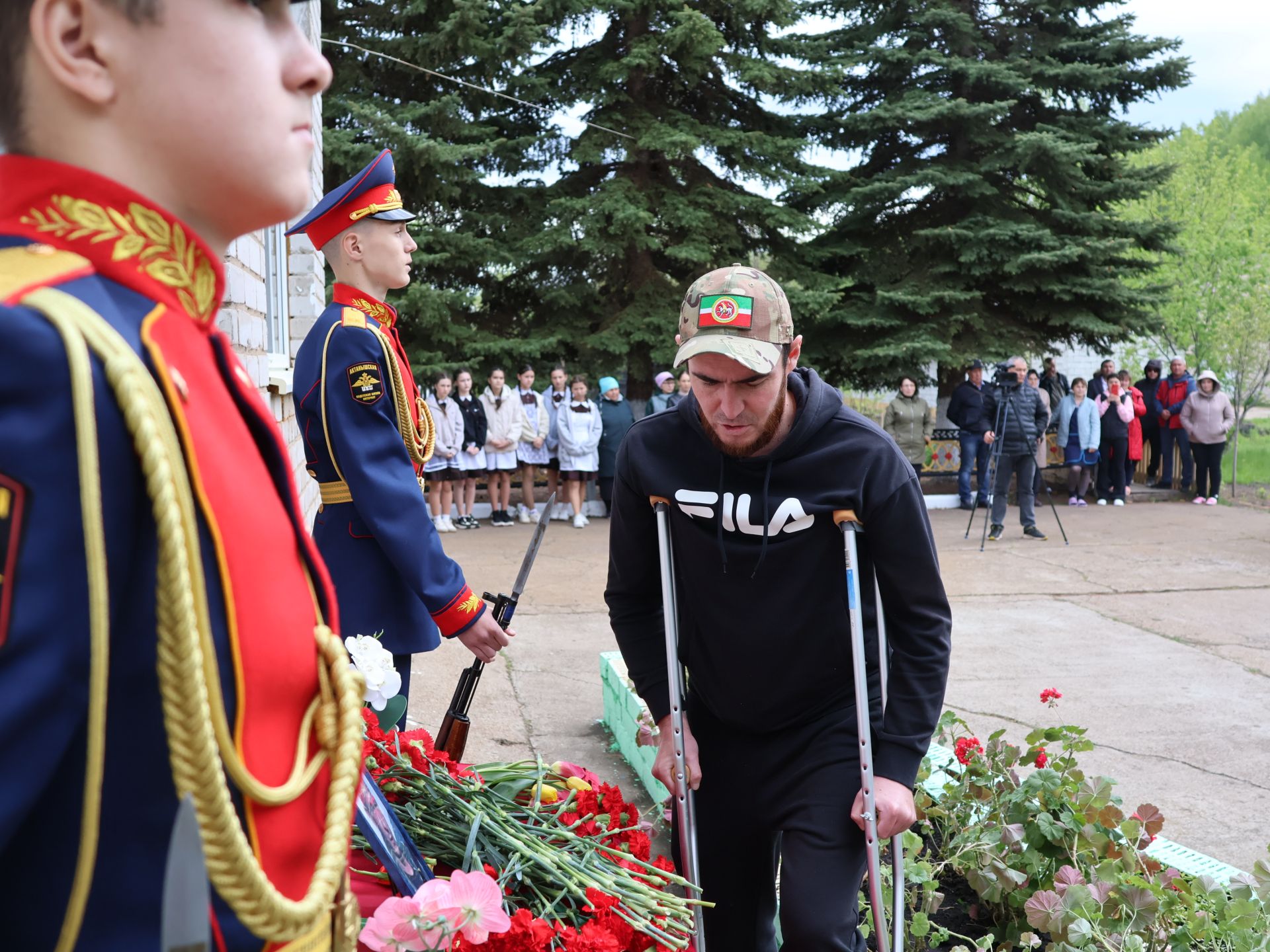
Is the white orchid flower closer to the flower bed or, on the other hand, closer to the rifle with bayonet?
the rifle with bayonet

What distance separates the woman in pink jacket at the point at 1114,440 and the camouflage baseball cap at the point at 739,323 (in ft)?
53.6

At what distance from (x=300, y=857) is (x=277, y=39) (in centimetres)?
77

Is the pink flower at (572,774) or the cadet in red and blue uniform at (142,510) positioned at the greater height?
the cadet in red and blue uniform at (142,510)

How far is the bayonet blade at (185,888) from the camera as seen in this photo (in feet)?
2.73

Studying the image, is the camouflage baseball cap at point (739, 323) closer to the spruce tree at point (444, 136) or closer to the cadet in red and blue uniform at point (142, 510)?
the cadet in red and blue uniform at point (142, 510)

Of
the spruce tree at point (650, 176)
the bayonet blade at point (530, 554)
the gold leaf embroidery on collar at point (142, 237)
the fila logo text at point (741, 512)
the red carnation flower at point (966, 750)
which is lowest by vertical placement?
the red carnation flower at point (966, 750)

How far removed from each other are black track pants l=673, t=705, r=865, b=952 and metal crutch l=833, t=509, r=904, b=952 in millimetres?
71

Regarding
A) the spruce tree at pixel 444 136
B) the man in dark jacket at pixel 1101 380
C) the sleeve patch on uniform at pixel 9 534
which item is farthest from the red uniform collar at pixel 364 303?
the man in dark jacket at pixel 1101 380

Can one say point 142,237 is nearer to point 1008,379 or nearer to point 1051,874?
point 1051,874

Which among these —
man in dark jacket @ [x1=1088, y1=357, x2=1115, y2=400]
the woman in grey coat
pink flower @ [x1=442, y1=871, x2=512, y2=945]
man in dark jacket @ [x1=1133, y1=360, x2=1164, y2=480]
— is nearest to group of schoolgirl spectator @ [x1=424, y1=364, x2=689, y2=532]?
the woman in grey coat

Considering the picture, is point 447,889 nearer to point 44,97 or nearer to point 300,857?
point 300,857

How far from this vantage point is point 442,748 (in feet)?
10.4

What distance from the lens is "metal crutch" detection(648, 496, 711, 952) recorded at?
9.12 feet

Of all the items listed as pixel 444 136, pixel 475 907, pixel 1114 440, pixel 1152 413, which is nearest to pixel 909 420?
pixel 1114 440
